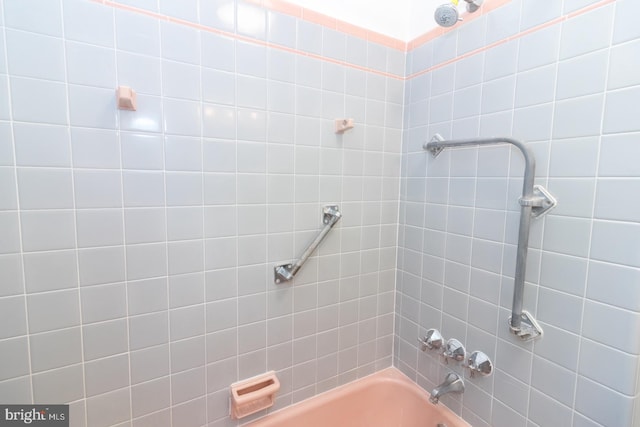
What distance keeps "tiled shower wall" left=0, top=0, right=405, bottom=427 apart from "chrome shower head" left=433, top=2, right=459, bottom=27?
0.31 meters

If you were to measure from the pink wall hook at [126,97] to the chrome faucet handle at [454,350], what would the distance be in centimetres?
148

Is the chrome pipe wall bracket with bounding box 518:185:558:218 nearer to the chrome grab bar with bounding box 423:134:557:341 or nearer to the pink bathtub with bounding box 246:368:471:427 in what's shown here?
the chrome grab bar with bounding box 423:134:557:341

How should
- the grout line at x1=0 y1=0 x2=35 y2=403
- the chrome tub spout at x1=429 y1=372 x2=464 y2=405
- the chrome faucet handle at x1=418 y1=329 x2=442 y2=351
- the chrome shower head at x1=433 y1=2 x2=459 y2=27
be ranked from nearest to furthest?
the grout line at x1=0 y1=0 x2=35 y2=403 < the chrome shower head at x1=433 y1=2 x2=459 y2=27 < the chrome tub spout at x1=429 y1=372 x2=464 y2=405 < the chrome faucet handle at x1=418 y1=329 x2=442 y2=351

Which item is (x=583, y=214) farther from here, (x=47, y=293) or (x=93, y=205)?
(x=47, y=293)

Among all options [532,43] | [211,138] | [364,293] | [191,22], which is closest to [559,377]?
[364,293]

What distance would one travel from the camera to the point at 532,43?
0.94m

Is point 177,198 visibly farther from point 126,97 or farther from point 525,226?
point 525,226

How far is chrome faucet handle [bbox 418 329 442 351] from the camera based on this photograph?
1277 millimetres

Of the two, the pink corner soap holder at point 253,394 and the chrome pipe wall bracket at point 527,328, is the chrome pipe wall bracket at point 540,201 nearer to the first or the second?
the chrome pipe wall bracket at point 527,328

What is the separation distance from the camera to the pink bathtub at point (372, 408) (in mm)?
1254

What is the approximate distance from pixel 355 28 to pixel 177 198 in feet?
3.45

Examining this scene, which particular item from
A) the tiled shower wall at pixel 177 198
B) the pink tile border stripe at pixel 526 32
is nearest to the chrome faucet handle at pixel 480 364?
the tiled shower wall at pixel 177 198

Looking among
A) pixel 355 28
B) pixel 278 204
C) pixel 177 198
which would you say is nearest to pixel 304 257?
pixel 278 204

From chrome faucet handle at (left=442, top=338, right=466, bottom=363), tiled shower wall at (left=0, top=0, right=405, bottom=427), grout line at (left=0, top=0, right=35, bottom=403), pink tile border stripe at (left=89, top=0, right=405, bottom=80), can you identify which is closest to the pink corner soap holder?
tiled shower wall at (left=0, top=0, right=405, bottom=427)
